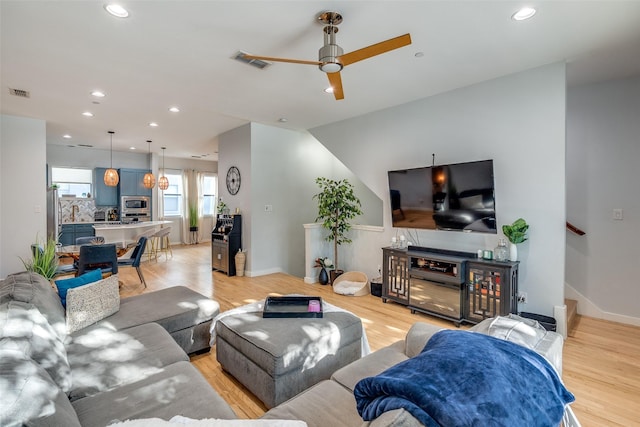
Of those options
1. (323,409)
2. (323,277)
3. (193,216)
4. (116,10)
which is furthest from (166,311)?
(193,216)

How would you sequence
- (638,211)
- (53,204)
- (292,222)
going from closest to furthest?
(638,211)
(53,204)
(292,222)

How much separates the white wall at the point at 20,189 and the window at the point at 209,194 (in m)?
5.01

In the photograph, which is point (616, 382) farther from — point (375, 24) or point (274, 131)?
point (274, 131)

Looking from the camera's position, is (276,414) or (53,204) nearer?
(276,414)

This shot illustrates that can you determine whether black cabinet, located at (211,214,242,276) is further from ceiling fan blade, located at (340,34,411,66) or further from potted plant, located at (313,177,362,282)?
ceiling fan blade, located at (340,34,411,66)

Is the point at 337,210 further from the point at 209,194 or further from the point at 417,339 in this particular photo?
the point at 209,194

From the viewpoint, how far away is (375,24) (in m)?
2.46

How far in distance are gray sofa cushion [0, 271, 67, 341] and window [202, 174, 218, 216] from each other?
8146mm

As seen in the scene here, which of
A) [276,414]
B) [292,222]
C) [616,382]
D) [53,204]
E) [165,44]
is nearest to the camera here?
[276,414]

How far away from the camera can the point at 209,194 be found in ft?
34.1

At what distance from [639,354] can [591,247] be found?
1.35 meters

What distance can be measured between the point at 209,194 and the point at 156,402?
31.5 feet

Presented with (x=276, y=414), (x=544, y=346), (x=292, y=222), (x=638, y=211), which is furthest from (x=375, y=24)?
(x=292, y=222)

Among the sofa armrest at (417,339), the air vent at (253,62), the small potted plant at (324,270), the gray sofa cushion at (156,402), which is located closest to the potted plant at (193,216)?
the small potted plant at (324,270)
